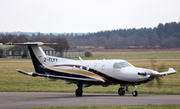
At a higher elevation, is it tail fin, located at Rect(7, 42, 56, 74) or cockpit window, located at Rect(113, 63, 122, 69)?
tail fin, located at Rect(7, 42, 56, 74)

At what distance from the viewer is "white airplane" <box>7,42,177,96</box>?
21578 mm

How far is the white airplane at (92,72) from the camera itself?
70.8 feet

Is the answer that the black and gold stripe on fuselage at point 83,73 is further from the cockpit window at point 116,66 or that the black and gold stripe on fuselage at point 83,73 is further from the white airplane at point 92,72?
the cockpit window at point 116,66

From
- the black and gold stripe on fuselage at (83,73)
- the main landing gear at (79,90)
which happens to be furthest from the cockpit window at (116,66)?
the main landing gear at (79,90)

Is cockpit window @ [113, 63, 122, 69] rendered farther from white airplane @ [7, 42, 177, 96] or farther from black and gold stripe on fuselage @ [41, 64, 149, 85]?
black and gold stripe on fuselage @ [41, 64, 149, 85]

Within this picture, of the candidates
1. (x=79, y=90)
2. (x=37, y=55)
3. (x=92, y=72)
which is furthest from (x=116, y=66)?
(x=37, y=55)

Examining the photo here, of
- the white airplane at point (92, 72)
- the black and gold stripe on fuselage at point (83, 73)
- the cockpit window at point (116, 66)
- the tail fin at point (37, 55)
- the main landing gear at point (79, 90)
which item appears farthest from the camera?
the tail fin at point (37, 55)

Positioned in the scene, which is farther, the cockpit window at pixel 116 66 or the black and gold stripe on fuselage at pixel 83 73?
the black and gold stripe on fuselage at pixel 83 73

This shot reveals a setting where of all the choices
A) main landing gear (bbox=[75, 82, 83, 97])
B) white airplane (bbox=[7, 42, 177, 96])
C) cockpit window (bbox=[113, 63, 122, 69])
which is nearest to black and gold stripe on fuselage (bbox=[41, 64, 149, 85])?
white airplane (bbox=[7, 42, 177, 96])

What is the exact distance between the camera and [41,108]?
1656 centimetres

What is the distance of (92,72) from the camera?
23578 millimetres

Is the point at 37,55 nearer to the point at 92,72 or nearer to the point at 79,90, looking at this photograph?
the point at 79,90

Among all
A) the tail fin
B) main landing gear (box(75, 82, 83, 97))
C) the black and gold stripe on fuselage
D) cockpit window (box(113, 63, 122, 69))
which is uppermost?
the tail fin

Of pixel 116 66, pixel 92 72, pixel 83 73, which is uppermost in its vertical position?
pixel 116 66
